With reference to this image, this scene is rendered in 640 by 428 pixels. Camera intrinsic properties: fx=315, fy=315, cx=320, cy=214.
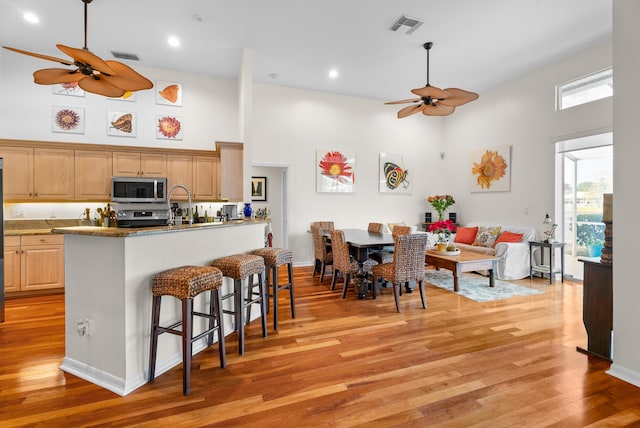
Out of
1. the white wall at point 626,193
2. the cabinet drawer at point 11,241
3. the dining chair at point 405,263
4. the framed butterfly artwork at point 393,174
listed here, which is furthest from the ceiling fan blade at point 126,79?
the framed butterfly artwork at point 393,174

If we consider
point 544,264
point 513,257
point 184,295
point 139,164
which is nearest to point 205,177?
point 139,164

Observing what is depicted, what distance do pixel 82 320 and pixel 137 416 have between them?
0.89 metres

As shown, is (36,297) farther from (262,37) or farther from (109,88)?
(262,37)

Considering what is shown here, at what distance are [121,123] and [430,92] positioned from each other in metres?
4.90

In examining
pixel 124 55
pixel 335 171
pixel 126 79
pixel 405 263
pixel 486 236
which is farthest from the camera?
pixel 335 171

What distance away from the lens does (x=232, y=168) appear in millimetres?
4988

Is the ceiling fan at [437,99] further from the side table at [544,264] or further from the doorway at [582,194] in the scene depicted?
the side table at [544,264]

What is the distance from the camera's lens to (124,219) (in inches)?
187

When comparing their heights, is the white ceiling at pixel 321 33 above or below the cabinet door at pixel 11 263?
above

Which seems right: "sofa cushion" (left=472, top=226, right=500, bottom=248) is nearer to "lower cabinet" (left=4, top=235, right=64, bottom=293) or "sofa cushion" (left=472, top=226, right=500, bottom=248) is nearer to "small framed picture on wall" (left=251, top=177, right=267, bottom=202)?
"small framed picture on wall" (left=251, top=177, right=267, bottom=202)

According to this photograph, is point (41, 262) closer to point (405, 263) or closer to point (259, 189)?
point (259, 189)

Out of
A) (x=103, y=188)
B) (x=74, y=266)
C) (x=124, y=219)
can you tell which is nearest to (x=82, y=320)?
(x=74, y=266)

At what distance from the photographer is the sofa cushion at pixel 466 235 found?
257 inches

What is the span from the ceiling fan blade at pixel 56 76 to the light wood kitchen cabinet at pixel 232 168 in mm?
1983
